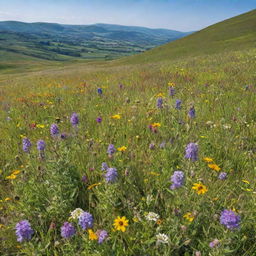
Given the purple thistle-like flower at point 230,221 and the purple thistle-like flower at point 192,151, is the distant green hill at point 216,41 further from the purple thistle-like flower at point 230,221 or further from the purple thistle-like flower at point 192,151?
the purple thistle-like flower at point 230,221

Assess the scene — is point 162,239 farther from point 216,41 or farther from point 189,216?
point 216,41

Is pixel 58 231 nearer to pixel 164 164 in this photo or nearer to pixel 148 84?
pixel 164 164

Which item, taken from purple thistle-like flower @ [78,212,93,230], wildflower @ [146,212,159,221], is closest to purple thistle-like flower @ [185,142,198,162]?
wildflower @ [146,212,159,221]

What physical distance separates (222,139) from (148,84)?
17.3ft

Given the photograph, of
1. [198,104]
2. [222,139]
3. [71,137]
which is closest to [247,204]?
[222,139]

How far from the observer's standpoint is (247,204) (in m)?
2.54

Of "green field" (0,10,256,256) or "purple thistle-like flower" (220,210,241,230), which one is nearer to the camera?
"purple thistle-like flower" (220,210,241,230)

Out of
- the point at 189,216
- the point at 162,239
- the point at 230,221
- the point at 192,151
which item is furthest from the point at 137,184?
the point at 230,221

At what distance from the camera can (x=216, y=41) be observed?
46.0m

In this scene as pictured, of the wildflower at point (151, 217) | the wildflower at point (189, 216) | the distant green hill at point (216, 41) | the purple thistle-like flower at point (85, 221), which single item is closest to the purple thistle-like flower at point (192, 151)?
the wildflower at point (189, 216)

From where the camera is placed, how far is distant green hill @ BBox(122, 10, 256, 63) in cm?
4091

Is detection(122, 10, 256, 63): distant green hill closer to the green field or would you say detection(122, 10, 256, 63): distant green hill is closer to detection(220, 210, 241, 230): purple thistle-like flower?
the green field

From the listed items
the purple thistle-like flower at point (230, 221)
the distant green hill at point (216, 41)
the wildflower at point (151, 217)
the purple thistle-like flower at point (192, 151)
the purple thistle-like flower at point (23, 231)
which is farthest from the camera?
the distant green hill at point (216, 41)

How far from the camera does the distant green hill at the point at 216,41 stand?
4091cm
